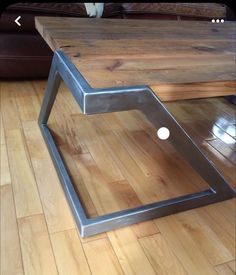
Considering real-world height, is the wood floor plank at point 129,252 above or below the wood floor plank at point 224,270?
below

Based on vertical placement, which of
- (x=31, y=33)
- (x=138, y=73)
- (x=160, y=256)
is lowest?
(x=160, y=256)

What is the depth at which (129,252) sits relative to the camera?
2.50 ft

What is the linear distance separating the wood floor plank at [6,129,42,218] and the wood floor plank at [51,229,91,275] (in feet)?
0.40

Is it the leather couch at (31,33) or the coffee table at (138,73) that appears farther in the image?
the leather couch at (31,33)

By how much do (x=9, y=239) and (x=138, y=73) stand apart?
0.55 meters

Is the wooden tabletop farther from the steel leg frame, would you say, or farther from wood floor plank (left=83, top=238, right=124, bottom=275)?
wood floor plank (left=83, top=238, right=124, bottom=275)

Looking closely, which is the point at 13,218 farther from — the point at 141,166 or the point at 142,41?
the point at 142,41

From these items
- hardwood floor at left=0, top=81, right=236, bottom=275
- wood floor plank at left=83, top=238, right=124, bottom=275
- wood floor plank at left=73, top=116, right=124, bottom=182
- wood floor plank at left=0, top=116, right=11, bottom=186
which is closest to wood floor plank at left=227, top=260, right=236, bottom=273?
hardwood floor at left=0, top=81, right=236, bottom=275

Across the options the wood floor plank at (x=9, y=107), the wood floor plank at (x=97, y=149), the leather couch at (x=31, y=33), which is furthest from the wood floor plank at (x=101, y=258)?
the leather couch at (x=31, y=33)

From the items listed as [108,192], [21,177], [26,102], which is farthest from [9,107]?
[108,192]

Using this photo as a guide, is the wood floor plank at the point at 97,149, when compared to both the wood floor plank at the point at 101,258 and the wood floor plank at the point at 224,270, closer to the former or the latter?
the wood floor plank at the point at 101,258

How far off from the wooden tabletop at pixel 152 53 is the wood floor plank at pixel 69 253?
1.40 ft

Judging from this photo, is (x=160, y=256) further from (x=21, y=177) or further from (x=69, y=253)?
(x=21, y=177)

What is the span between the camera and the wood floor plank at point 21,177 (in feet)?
2.85
